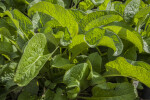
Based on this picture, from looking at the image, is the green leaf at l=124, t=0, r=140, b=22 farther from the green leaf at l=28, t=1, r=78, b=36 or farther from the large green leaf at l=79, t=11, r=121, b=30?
the green leaf at l=28, t=1, r=78, b=36

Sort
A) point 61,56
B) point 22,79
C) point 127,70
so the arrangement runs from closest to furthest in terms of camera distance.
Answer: point 22,79 → point 127,70 → point 61,56

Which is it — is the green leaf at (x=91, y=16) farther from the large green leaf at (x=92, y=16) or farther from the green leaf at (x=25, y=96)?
the green leaf at (x=25, y=96)

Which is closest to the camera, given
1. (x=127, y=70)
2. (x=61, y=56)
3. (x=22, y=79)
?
(x=22, y=79)

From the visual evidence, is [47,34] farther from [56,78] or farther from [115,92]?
[115,92]

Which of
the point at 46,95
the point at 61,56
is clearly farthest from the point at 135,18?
the point at 46,95

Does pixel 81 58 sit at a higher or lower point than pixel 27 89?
higher

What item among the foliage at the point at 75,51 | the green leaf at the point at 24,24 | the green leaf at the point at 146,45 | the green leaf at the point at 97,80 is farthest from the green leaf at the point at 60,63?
the green leaf at the point at 146,45
